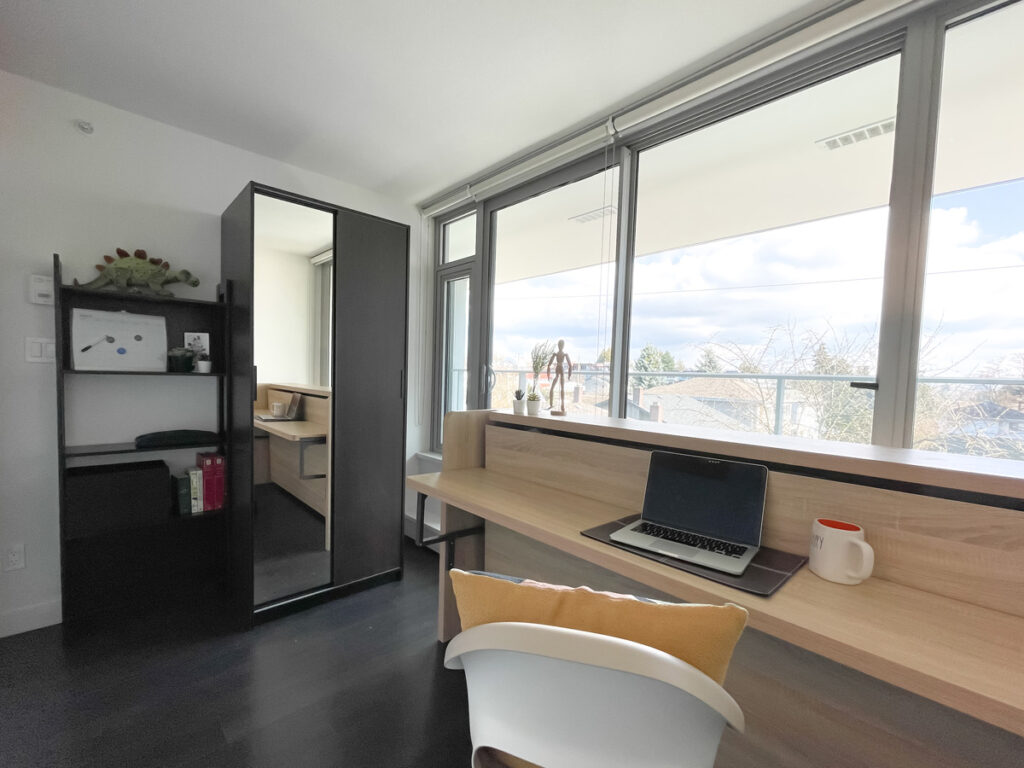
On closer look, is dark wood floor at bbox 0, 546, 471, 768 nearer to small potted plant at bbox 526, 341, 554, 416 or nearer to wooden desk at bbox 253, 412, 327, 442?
wooden desk at bbox 253, 412, 327, 442

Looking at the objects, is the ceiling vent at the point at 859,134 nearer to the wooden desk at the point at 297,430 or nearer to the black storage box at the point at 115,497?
the wooden desk at the point at 297,430

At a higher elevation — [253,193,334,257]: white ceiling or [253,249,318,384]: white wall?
[253,193,334,257]: white ceiling

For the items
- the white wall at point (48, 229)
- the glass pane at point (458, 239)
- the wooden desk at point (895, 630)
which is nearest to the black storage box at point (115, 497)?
the white wall at point (48, 229)

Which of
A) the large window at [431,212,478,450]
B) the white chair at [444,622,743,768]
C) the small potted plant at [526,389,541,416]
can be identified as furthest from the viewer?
the large window at [431,212,478,450]

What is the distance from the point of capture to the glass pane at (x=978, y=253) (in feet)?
4.82

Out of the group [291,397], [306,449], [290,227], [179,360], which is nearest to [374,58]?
[290,227]

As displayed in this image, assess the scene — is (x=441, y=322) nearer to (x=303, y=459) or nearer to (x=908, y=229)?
(x=303, y=459)

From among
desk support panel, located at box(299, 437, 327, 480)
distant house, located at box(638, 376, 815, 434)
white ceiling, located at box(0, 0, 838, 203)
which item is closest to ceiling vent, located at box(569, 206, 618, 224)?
white ceiling, located at box(0, 0, 838, 203)

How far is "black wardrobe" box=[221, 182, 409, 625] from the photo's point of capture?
223 centimetres

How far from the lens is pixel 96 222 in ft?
7.37

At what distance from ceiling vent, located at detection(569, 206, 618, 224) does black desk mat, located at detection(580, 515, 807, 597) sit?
196cm

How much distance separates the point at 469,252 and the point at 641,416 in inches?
74.4

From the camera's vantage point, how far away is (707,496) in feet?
4.10

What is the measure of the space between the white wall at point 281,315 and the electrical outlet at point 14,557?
4.48ft
